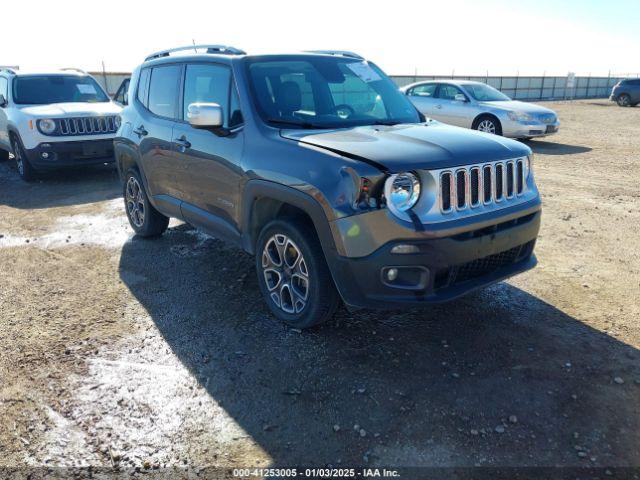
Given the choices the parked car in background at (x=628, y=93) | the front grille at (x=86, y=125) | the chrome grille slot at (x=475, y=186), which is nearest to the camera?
the chrome grille slot at (x=475, y=186)

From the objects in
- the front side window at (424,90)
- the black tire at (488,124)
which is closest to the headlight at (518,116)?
the black tire at (488,124)

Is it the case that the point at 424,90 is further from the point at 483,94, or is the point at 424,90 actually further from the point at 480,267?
the point at 480,267

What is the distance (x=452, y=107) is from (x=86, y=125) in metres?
8.40

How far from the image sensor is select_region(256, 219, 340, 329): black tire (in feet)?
11.7

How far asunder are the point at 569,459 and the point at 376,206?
165cm

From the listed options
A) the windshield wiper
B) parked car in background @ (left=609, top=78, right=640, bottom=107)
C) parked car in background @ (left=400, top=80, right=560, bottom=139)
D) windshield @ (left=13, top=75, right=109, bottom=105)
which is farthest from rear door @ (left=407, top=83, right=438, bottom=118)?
parked car in background @ (left=609, top=78, right=640, bottom=107)

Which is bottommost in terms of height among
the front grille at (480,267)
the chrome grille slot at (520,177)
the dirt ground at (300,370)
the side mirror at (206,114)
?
the dirt ground at (300,370)

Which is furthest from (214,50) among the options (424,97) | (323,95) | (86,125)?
(424,97)

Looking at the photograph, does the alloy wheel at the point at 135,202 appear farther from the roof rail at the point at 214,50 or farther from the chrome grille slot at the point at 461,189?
the chrome grille slot at the point at 461,189

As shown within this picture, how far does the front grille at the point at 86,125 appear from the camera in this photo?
360 inches

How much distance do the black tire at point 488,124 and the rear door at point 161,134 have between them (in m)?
8.92

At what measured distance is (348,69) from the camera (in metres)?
4.69

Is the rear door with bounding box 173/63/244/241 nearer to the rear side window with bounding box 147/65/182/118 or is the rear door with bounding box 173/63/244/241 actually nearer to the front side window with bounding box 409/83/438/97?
the rear side window with bounding box 147/65/182/118

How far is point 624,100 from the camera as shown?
29141mm
